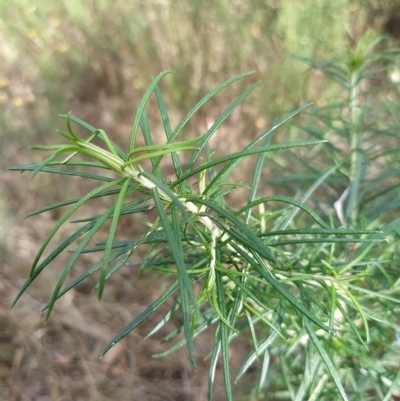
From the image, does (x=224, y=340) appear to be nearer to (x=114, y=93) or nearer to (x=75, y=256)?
(x=75, y=256)

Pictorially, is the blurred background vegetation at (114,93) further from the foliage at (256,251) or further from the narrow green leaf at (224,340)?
the narrow green leaf at (224,340)

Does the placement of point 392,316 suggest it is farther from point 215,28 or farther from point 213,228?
point 215,28

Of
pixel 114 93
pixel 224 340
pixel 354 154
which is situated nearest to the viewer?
pixel 224 340

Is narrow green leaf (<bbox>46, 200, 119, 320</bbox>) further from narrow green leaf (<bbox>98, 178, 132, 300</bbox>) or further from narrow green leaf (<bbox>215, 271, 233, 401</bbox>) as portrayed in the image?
narrow green leaf (<bbox>215, 271, 233, 401</bbox>)

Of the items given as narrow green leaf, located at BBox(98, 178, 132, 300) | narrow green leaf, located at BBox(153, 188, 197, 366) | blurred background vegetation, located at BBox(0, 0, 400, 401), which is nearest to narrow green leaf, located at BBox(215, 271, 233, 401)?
narrow green leaf, located at BBox(153, 188, 197, 366)

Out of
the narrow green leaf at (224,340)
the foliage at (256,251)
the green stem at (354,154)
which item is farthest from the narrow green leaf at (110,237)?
the green stem at (354,154)

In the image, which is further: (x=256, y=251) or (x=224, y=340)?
(x=224, y=340)

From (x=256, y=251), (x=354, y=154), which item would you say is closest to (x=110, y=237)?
(x=256, y=251)
